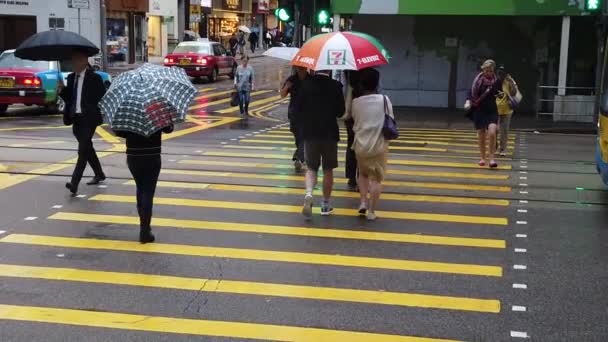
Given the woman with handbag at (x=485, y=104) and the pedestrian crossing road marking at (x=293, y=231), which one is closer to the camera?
the pedestrian crossing road marking at (x=293, y=231)

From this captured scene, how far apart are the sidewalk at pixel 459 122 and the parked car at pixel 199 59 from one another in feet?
36.9

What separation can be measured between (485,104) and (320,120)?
4.30 meters

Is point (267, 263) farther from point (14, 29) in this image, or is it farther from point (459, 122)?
point (14, 29)

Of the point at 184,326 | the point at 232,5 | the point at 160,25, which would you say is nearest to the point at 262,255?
the point at 184,326

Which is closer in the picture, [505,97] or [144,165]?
[144,165]

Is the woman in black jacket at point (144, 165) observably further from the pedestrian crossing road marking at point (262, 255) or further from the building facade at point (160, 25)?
the building facade at point (160, 25)

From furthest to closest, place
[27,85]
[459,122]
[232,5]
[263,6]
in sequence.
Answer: [263,6], [232,5], [459,122], [27,85]

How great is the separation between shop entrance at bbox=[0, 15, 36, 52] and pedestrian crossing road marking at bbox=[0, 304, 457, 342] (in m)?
30.4

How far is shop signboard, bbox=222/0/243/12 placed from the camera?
185 ft

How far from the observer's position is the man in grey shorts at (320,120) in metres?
8.28

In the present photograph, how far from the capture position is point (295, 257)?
22.7 ft

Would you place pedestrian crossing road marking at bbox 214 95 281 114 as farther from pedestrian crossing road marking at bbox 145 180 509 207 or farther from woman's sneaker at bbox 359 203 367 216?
woman's sneaker at bbox 359 203 367 216

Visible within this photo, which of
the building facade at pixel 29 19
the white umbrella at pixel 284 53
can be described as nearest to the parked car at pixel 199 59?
the building facade at pixel 29 19

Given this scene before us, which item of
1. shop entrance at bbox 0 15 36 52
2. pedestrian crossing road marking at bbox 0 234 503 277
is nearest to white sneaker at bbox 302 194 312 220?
pedestrian crossing road marking at bbox 0 234 503 277
